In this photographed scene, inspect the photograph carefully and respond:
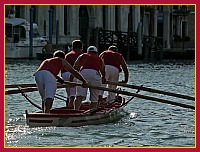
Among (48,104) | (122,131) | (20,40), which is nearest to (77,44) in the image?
(48,104)

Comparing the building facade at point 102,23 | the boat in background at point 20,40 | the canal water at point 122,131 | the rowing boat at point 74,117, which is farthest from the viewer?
the building facade at point 102,23

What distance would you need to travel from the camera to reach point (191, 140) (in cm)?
1123

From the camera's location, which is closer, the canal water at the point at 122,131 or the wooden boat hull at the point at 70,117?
the canal water at the point at 122,131

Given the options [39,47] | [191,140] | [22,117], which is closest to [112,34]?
[39,47]

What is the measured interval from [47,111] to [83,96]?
1.02 meters

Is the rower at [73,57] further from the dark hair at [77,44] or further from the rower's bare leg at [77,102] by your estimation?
the rower's bare leg at [77,102]

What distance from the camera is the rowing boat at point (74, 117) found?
Result: 1191 cm

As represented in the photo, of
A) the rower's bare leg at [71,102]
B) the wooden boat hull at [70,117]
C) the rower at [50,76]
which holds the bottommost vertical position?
the wooden boat hull at [70,117]

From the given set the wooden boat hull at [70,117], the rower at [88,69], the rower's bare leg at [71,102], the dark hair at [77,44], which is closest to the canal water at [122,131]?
the wooden boat hull at [70,117]

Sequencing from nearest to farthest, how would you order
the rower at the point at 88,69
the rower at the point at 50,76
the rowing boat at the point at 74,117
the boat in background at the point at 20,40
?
the rowing boat at the point at 74,117
the rower at the point at 50,76
the rower at the point at 88,69
the boat in background at the point at 20,40

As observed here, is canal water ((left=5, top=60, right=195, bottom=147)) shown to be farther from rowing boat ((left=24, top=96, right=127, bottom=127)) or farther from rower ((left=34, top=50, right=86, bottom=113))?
rower ((left=34, top=50, right=86, bottom=113))

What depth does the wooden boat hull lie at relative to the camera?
11.9 meters

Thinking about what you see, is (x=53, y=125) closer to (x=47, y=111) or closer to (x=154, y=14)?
(x=47, y=111)

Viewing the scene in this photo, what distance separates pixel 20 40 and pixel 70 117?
29318 mm
